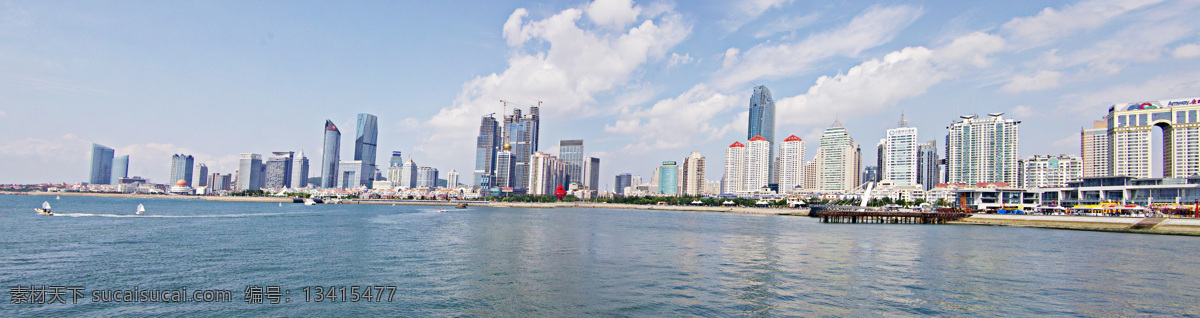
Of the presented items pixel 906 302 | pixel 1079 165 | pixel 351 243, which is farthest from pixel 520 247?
pixel 1079 165

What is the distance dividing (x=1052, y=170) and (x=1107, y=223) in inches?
5433

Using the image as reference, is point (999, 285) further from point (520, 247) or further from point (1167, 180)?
point (1167, 180)

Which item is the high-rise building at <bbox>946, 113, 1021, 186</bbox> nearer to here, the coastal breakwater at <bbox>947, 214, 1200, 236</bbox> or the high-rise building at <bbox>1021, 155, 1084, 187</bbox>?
the high-rise building at <bbox>1021, 155, 1084, 187</bbox>

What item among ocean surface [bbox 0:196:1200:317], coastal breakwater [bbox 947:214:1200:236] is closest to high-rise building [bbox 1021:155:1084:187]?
coastal breakwater [bbox 947:214:1200:236]

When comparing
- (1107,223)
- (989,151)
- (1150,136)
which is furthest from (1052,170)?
(1107,223)

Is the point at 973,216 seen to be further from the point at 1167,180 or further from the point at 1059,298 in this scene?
the point at 1059,298

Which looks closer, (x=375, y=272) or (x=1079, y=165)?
(x=375, y=272)

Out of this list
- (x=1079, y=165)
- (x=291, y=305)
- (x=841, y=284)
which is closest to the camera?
(x=291, y=305)

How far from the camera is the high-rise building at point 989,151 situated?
609 feet

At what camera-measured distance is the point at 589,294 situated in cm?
2222

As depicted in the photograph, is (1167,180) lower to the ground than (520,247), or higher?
higher

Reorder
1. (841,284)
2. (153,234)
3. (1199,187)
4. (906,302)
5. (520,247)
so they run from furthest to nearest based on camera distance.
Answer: (1199,187)
(153,234)
(520,247)
(841,284)
(906,302)

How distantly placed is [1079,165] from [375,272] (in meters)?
223

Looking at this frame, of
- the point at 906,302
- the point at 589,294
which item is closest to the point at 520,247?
the point at 589,294
